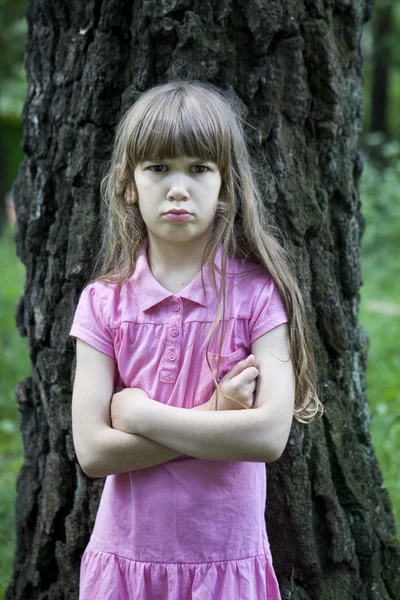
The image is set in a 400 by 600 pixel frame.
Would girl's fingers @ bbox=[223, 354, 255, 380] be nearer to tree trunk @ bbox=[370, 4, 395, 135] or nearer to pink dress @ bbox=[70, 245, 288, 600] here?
pink dress @ bbox=[70, 245, 288, 600]

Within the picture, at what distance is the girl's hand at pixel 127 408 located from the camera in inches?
79.1

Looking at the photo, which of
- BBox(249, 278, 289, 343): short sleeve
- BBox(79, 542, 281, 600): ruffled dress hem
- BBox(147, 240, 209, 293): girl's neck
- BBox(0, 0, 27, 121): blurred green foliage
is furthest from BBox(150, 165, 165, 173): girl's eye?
BBox(0, 0, 27, 121): blurred green foliage

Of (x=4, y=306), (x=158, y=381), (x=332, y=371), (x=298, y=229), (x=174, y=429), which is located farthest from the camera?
(x=4, y=306)

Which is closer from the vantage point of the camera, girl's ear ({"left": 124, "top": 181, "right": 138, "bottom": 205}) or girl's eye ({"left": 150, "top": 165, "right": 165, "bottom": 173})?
girl's eye ({"left": 150, "top": 165, "right": 165, "bottom": 173})

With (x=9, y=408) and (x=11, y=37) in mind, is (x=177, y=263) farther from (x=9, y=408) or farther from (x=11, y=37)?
(x=11, y=37)

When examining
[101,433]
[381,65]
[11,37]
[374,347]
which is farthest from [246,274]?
[381,65]

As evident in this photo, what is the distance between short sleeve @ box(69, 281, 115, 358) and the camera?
2146 millimetres

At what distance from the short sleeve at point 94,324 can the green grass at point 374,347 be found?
162 centimetres

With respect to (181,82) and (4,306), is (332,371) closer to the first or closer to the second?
(181,82)

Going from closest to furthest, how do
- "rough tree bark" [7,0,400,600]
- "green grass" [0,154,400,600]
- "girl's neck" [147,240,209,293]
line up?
"girl's neck" [147,240,209,293]
"rough tree bark" [7,0,400,600]
"green grass" [0,154,400,600]

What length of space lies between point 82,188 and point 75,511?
116 centimetres

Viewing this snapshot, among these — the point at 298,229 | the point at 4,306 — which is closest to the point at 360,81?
the point at 298,229

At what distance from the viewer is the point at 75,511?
2.67 m

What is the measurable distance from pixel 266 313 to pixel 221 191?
394mm
